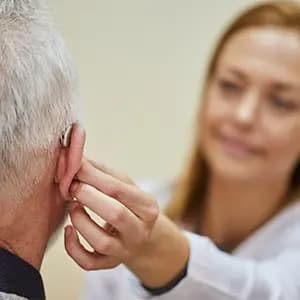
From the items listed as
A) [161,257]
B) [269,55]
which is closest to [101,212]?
[161,257]

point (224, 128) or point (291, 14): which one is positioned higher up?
point (291, 14)

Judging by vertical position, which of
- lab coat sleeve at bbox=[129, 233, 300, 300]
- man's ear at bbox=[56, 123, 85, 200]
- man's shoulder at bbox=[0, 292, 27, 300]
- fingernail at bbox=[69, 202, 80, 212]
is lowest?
lab coat sleeve at bbox=[129, 233, 300, 300]

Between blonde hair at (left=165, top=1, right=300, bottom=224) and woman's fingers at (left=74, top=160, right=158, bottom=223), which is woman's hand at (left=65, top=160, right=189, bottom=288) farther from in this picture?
blonde hair at (left=165, top=1, right=300, bottom=224)

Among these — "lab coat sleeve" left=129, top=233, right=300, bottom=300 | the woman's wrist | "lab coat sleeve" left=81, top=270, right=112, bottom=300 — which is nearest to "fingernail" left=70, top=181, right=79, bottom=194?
the woman's wrist

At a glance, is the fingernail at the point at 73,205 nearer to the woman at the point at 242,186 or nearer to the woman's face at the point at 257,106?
the woman at the point at 242,186

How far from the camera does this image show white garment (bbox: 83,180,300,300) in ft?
3.66

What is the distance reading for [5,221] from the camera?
72cm

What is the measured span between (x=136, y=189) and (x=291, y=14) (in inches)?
28.1

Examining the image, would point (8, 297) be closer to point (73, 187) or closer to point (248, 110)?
point (73, 187)

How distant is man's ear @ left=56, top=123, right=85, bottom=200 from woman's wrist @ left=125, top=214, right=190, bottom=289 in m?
0.26

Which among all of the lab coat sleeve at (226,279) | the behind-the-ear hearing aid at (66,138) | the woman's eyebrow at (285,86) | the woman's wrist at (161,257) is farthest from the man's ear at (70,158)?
the woman's eyebrow at (285,86)

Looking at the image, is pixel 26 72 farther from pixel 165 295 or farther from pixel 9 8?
pixel 165 295

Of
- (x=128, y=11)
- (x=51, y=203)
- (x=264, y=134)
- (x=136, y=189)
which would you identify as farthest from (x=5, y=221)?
(x=128, y=11)

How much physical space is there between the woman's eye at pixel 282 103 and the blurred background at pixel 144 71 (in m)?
0.38
